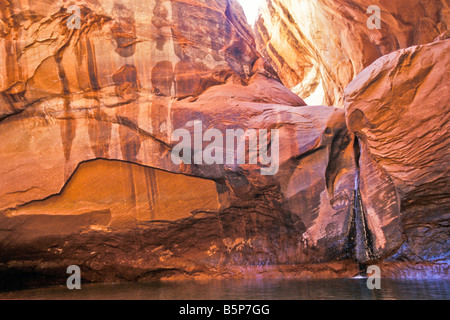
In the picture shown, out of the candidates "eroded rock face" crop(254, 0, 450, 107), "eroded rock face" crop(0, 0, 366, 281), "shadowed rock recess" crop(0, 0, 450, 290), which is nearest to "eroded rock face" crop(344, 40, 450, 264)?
"shadowed rock recess" crop(0, 0, 450, 290)

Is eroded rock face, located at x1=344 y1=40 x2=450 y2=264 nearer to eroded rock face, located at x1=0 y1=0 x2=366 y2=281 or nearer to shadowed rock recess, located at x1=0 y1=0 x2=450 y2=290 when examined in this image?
shadowed rock recess, located at x1=0 y1=0 x2=450 y2=290

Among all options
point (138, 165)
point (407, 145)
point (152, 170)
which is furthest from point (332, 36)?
point (138, 165)

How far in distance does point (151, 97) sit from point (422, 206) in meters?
5.86

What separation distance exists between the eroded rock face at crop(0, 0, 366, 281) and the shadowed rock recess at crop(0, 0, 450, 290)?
0.03 metres

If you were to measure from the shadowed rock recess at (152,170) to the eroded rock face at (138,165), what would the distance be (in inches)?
1.0

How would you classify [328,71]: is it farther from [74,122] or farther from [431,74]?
[74,122]

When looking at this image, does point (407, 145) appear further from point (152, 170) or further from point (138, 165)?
point (138, 165)

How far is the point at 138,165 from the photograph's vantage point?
7.69m

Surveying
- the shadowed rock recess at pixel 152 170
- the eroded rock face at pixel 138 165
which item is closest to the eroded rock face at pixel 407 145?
the shadowed rock recess at pixel 152 170

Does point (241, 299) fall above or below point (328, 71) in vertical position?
below

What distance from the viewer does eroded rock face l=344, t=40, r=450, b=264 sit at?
5.88 meters

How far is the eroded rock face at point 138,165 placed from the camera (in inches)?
288

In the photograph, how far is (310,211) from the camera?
7262mm

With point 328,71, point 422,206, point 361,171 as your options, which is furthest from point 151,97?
point 328,71
